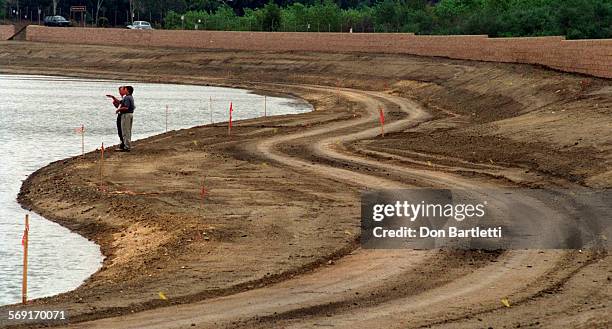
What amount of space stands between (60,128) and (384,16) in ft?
179

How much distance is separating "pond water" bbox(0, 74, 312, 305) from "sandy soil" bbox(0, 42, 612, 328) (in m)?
0.61

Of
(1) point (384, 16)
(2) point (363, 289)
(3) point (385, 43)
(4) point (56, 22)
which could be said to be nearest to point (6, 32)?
(4) point (56, 22)

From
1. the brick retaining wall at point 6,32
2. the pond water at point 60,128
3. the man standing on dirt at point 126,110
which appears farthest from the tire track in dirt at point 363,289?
the brick retaining wall at point 6,32

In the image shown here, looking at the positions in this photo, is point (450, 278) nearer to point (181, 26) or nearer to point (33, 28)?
point (33, 28)

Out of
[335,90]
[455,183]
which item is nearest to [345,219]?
[455,183]

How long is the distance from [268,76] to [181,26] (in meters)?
36.7

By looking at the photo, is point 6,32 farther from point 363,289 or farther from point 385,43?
point 363,289

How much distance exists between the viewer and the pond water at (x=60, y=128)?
20.2 m

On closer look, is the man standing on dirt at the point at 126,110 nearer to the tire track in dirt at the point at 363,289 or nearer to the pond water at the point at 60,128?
the pond water at the point at 60,128

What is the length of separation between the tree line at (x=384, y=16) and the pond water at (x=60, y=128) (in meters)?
15.2

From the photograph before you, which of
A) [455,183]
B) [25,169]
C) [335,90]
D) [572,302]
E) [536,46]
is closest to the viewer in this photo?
[572,302]

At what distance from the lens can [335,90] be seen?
67.1 m

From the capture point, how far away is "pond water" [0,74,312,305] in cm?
2020

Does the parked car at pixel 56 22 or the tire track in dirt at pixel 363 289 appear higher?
the tire track in dirt at pixel 363 289
